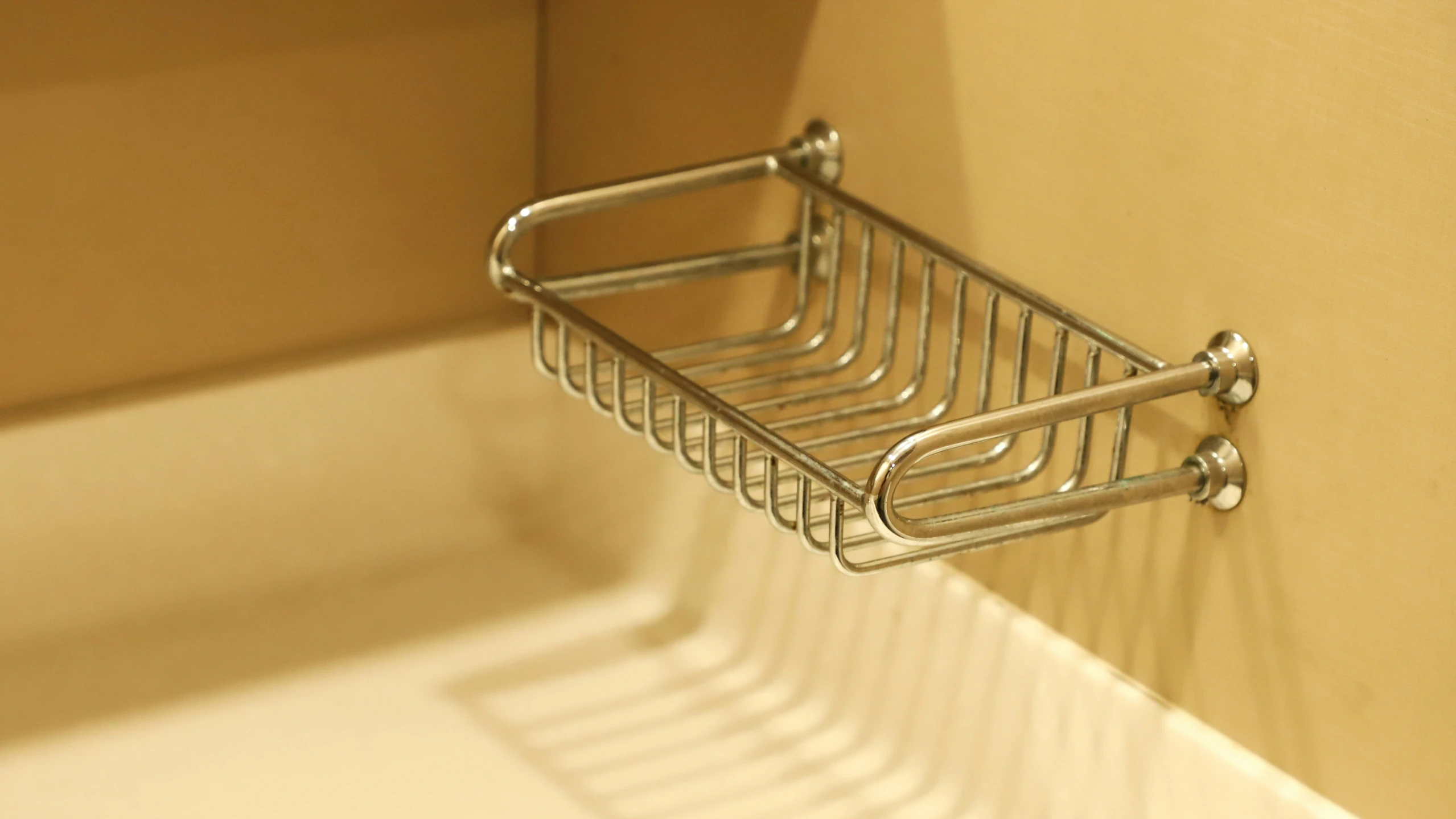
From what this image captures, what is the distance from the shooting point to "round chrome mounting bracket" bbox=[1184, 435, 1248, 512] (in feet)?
2.78

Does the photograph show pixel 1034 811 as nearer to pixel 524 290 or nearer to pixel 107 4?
pixel 524 290

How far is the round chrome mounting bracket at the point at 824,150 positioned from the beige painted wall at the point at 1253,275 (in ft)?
0.07

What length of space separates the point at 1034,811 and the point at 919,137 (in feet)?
1.34

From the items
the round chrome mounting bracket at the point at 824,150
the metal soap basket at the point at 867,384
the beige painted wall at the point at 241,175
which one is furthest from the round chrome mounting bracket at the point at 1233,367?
the beige painted wall at the point at 241,175

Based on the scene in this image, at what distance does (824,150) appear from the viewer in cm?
108

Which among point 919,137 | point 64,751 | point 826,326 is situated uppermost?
point 919,137

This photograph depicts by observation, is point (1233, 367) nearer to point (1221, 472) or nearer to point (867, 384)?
point (1221, 472)

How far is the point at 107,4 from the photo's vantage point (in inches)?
44.1

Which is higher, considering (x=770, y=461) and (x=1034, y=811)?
(x=770, y=461)

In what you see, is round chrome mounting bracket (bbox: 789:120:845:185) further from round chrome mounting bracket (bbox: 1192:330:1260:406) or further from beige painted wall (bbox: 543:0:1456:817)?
round chrome mounting bracket (bbox: 1192:330:1260:406)

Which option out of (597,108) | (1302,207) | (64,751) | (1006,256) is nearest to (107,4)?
(597,108)

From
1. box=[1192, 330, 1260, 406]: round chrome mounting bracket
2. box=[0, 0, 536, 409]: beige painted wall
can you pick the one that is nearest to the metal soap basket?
box=[1192, 330, 1260, 406]: round chrome mounting bracket

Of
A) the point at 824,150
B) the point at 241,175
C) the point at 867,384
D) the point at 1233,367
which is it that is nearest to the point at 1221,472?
the point at 1233,367

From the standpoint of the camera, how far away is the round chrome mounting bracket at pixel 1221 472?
33.3 inches
